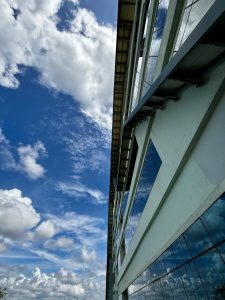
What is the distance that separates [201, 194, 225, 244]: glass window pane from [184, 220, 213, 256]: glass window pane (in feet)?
1.33

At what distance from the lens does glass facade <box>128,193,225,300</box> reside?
7328mm

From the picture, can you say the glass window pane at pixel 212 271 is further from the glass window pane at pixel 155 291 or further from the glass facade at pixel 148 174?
the glass window pane at pixel 155 291

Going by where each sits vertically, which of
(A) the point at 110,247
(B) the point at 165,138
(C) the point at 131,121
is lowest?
(B) the point at 165,138

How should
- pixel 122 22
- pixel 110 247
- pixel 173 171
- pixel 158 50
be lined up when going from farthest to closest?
pixel 110 247, pixel 122 22, pixel 158 50, pixel 173 171

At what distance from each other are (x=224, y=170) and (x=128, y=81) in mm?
17659

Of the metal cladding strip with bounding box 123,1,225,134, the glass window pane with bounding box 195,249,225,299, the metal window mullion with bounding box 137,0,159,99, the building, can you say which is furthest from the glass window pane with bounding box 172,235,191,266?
the metal window mullion with bounding box 137,0,159,99

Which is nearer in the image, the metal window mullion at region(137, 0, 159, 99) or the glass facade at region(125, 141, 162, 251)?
the metal window mullion at region(137, 0, 159, 99)

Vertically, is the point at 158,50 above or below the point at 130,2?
below

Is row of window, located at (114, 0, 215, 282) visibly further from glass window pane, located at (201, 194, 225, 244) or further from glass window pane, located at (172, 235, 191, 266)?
glass window pane, located at (201, 194, 225, 244)

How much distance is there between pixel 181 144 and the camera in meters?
9.97

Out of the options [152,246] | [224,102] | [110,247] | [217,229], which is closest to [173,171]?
[217,229]

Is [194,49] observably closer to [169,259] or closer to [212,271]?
[212,271]

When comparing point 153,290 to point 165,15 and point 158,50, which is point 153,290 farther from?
point 165,15

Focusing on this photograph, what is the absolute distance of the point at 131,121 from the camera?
62.3 ft
